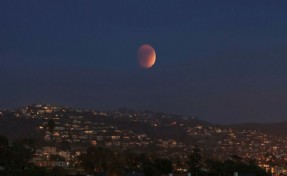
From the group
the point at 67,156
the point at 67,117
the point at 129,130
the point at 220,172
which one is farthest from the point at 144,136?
the point at 220,172

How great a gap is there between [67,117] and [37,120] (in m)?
22.0

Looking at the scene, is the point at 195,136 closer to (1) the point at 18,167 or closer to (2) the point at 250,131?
(2) the point at 250,131

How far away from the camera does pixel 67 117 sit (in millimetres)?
161750

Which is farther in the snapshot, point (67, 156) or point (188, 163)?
point (67, 156)

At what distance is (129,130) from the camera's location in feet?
531

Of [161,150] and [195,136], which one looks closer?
[161,150]

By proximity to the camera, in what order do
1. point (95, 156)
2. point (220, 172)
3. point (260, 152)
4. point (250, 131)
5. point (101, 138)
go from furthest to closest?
1. point (250, 131)
2. point (260, 152)
3. point (101, 138)
4. point (95, 156)
5. point (220, 172)

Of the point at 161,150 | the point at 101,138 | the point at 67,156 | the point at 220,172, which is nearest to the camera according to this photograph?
the point at 220,172

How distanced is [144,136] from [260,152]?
30.2 m

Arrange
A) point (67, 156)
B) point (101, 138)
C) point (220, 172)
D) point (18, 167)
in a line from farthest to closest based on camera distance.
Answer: point (101, 138)
point (67, 156)
point (220, 172)
point (18, 167)

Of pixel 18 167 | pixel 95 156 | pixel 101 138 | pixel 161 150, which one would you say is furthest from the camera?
pixel 101 138

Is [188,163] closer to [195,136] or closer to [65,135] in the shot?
[65,135]

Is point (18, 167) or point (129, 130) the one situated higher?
point (129, 130)

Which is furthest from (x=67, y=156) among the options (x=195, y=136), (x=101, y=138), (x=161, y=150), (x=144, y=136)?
(x=195, y=136)
